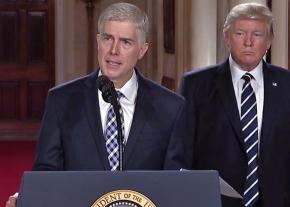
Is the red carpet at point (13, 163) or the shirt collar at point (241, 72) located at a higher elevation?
the shirt collar at point (241, 72)

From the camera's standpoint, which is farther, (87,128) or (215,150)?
(215,150)

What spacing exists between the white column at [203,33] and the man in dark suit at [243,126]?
13.5ft

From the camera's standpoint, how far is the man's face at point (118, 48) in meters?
2.45

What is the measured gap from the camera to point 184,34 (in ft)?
26.2

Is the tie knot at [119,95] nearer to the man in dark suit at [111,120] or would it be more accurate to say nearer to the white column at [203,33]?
the man in dark suit at [111,120]

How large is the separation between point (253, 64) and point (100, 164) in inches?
35.8

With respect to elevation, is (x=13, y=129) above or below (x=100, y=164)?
below

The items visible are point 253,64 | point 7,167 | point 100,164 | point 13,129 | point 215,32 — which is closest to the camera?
point 100,164

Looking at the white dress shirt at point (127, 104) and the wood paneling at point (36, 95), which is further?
the wood paneling at point (36, 95)

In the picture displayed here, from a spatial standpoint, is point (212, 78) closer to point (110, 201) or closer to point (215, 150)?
point (215, 150)

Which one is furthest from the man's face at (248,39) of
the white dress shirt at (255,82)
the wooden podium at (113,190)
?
the wooden podium at (113,190)

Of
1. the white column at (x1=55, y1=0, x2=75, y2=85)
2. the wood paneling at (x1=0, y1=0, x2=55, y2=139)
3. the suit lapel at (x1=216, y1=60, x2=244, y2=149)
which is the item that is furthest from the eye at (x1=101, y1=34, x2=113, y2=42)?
the wood paneling at (x1=0, y1=0, x2=55, y2=139)

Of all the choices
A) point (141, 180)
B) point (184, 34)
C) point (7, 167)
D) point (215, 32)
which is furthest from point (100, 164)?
point (7, 167)

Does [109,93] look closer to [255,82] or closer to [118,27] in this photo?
[118,27]
